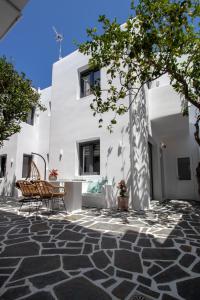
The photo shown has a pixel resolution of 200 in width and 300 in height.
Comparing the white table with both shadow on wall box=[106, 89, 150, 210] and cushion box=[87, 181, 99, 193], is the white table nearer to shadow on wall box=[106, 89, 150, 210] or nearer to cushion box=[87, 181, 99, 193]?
cushion box=[87, 181, 99, 193]

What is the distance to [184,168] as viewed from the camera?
32.9 ft

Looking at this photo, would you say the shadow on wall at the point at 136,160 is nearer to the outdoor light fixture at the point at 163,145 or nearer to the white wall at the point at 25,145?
the outdoor light fixture at the point at 163,145

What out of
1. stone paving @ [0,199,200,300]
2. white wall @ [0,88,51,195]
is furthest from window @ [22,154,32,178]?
stone paving @ [0,199,200,300]

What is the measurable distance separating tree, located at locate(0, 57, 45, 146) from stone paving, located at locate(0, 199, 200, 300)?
476 centimetres

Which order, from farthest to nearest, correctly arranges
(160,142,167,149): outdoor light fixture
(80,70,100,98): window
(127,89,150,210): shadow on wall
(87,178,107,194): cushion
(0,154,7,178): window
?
(0,154,7,178): window < (160,142,167,149): outdoor light fixture < (80,70,100,98): window < (87,178,107,194): cushion < (127,89,150,210): shadow on wall

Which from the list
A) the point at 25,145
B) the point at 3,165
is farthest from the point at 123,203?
the point at 3,165

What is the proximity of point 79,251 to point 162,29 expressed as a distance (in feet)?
16.9

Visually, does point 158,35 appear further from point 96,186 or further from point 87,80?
point 96,186

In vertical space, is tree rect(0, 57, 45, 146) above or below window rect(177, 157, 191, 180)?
above

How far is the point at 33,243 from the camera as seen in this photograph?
3.42 meters

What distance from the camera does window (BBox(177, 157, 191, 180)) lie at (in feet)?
32.5

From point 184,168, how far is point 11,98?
31.1 feet

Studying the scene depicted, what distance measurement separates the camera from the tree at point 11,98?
7.95 metres

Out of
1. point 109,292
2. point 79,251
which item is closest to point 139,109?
point 79,251
